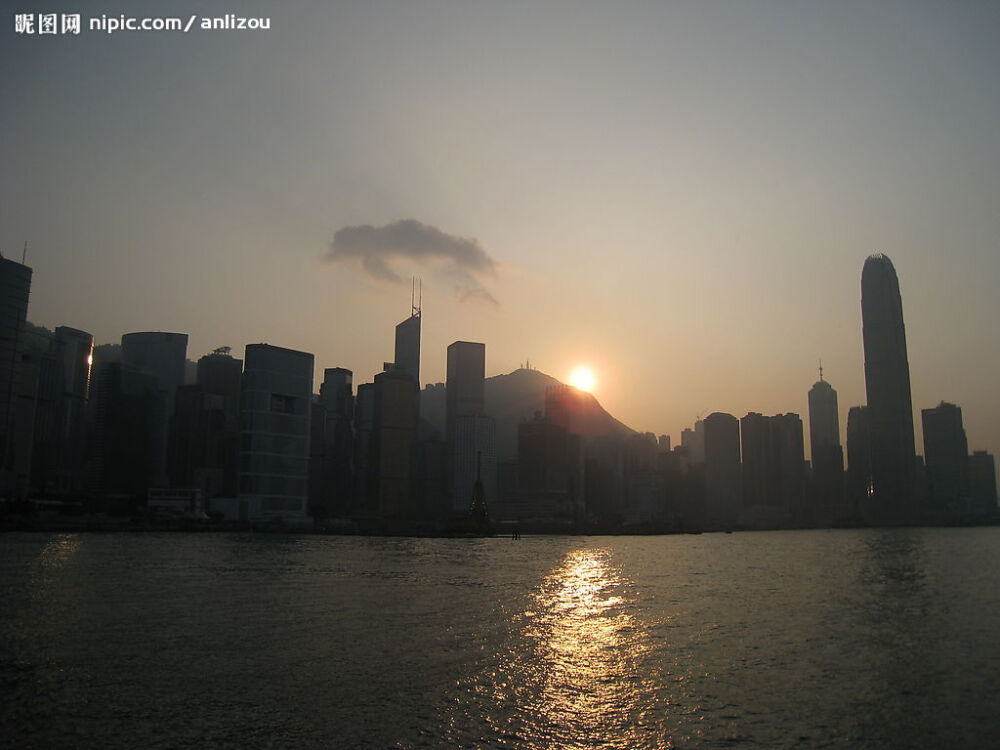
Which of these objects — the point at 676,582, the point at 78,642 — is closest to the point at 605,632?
the point at 78,642

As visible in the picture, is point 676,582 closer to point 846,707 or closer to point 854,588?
point 854,588

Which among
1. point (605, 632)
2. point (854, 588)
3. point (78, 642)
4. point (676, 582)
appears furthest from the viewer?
point (676, 582)

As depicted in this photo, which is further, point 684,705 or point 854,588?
point 854,588

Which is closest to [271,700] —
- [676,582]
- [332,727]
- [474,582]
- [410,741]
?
[332,727]

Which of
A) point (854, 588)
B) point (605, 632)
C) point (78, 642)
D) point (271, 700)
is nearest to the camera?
point (271, 700)

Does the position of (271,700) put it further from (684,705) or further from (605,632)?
(605,632)

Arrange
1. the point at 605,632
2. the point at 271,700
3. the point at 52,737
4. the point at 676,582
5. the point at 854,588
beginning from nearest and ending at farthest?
1. the point at 52,737
2. the point at 271,700
3. the point at 605,632
4. the point at 854,588
5. the point at 676,582

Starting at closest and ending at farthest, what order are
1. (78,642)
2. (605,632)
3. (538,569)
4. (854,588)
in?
(78,642) → (605,632) → (854,588) → (538,569)

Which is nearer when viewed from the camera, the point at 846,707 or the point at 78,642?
the point at 846,707
